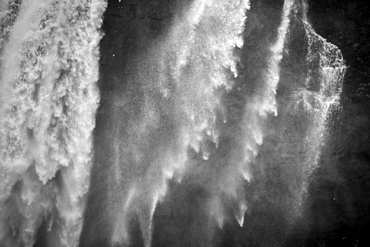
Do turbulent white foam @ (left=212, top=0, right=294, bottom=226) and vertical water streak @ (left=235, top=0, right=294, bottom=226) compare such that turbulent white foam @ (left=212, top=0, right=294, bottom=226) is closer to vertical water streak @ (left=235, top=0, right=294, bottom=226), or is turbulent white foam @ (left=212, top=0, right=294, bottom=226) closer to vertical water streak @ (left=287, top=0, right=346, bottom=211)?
vertical water streak @ (left=235, top=0, right=294, bottom=226)

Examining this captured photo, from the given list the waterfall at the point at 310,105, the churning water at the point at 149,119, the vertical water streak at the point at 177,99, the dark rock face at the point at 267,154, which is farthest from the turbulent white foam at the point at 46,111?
the waterfall at the point at 310,105

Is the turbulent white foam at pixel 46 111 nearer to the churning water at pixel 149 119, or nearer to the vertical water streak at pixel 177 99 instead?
the churning water at pixel 149 119

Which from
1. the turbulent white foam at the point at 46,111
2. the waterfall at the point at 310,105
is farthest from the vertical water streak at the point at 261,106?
the turbulent white foam at the point at 46,111

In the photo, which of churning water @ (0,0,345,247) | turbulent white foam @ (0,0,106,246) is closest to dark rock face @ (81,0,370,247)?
→ churning water @ (0,0,345,247)

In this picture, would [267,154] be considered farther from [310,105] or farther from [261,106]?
[310,105]

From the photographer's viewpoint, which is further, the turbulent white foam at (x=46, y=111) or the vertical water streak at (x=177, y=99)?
the vertical water streak at (x=177, y=99)

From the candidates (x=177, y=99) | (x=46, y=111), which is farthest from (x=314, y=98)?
(x=46, y=111)
